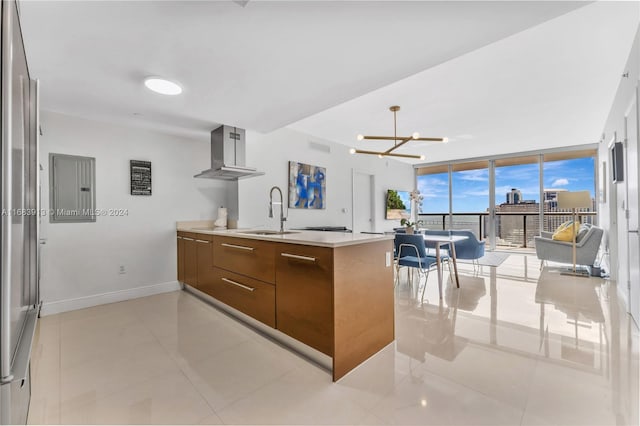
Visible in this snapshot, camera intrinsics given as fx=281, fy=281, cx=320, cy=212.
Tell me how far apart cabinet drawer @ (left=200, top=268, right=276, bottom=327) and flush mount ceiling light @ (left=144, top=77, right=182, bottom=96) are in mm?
1815

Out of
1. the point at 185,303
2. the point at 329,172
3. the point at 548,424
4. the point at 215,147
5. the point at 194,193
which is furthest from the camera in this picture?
the point at 329,172

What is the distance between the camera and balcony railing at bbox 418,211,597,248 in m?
6.83

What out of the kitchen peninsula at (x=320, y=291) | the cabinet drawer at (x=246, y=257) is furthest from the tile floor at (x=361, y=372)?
the cabinet drawer at (x=246, y=257)

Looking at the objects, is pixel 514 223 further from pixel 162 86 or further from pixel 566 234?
pixel 162 86

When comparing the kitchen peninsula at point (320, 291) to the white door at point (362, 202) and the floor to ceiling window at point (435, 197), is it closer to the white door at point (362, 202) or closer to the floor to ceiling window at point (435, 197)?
the white door at point (362, 202)

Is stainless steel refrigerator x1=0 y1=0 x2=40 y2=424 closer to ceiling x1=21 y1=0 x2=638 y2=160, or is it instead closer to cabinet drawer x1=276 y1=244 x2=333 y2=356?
ceiling x1=21 y1=0 x2=638 y2=160

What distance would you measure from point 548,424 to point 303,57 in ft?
8.86

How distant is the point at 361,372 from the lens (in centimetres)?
189

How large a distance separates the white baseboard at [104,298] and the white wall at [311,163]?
1.36 m

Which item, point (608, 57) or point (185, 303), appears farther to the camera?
point (185, 303)

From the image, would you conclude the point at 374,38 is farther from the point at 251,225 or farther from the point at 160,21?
the point at 251,225

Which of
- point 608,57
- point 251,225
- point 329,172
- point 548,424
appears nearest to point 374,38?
point 548,424

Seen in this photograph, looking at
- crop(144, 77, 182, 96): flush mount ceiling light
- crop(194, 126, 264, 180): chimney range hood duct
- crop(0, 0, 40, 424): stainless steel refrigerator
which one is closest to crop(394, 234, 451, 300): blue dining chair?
crop(194, 126, 264, 180): chimney range hood duct

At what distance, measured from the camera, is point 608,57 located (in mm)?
2775
